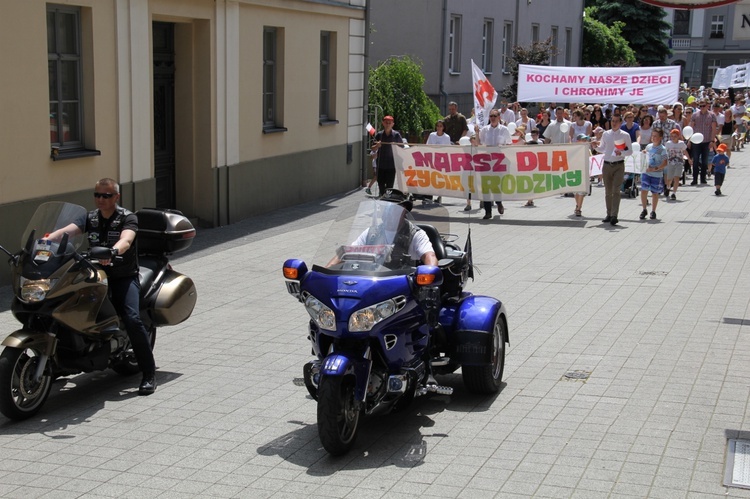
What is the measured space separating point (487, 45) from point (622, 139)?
67.5ft

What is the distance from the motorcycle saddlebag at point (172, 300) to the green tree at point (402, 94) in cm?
1669

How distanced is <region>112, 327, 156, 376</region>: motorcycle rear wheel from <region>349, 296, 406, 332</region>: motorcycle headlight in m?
2.43

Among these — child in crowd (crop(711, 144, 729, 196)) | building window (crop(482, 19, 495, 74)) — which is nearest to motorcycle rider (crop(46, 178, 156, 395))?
child in crowd (crop(711, 144, 729, 196))

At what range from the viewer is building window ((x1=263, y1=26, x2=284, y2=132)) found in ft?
61.9

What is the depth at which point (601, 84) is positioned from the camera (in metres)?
25.8

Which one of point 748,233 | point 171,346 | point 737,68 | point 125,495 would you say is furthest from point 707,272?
point 737,68

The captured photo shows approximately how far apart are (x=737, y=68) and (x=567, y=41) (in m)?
7.10

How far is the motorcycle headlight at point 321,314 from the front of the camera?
6.52m

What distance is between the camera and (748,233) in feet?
54.9

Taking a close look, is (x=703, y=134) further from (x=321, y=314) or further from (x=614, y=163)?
(x=321, y=314)

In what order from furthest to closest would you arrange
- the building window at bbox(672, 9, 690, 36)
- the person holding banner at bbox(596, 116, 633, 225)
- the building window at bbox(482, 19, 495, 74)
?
the building window at bbox(672, 9, 690, 36) → the building window at bbox(482, 19, 495, 74) → the person holding banner at bbox(596, 116, 633, 225)

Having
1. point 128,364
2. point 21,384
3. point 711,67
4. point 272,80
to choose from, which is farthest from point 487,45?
point 711,67

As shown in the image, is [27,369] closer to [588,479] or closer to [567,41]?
[588,479]

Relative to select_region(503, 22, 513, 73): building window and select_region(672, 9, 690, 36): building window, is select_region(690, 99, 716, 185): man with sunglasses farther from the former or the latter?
select_region(672, 9, 690, 36): building window
